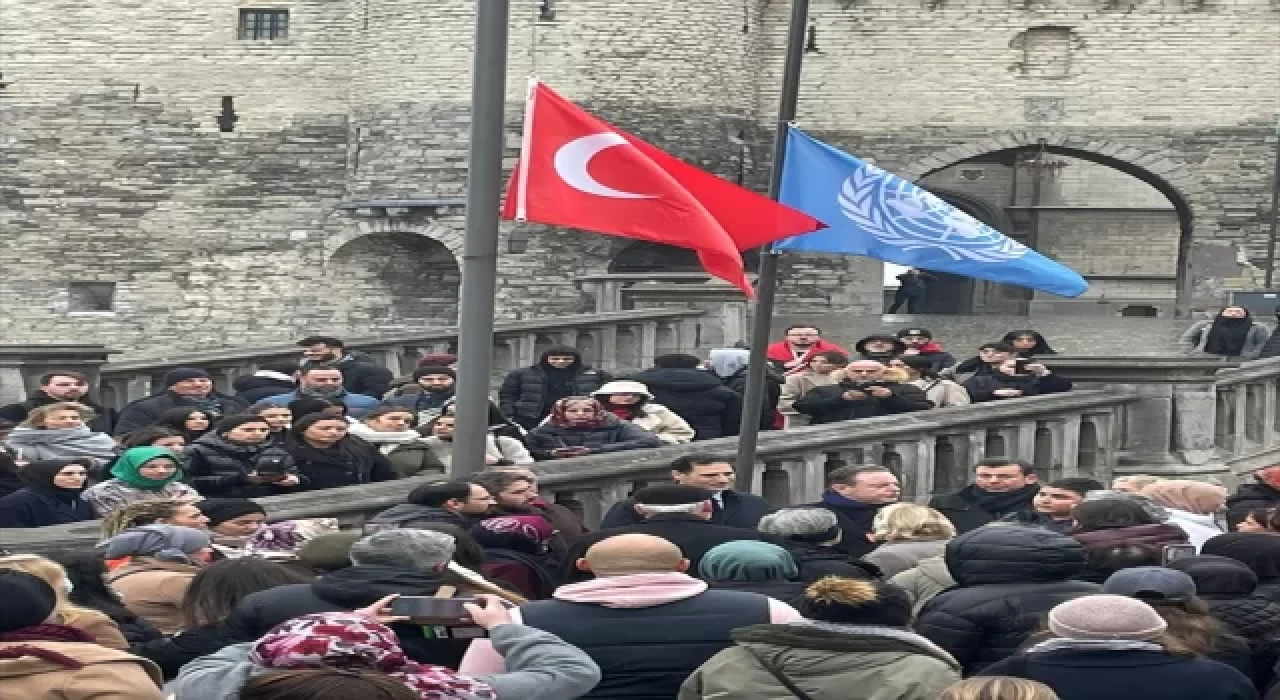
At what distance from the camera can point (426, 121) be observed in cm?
3198

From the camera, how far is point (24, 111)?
113 feet

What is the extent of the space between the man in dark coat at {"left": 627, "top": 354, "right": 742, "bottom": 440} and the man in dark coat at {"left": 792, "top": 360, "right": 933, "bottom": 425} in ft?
1.37

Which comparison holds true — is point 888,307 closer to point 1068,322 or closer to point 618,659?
point 1068,322

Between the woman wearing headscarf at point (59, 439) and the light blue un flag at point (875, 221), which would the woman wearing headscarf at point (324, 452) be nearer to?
the woman wearing headscarf at point (59, 439)

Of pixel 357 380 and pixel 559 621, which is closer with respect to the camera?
pixel 559 621

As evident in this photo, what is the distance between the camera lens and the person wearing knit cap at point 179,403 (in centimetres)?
1367

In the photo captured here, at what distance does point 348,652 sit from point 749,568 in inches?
91.0

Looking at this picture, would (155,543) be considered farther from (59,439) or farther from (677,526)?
(59,439)

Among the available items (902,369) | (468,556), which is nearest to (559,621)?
(468,556)

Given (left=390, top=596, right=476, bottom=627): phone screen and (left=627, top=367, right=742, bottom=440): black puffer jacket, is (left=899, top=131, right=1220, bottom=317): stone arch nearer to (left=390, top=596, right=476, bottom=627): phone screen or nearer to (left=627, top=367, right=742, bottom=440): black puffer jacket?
(left=627, top=367, right=742, bottom=440): black puffer jacket

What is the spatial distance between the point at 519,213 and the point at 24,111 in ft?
82.2

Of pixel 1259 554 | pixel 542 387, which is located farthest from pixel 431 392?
pixel 1259 554

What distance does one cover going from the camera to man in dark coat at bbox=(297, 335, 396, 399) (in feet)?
51.2

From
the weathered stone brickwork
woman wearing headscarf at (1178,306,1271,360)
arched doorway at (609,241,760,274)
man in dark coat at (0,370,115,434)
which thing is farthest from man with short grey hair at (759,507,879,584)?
arched doorway at (609,241,760,274)
